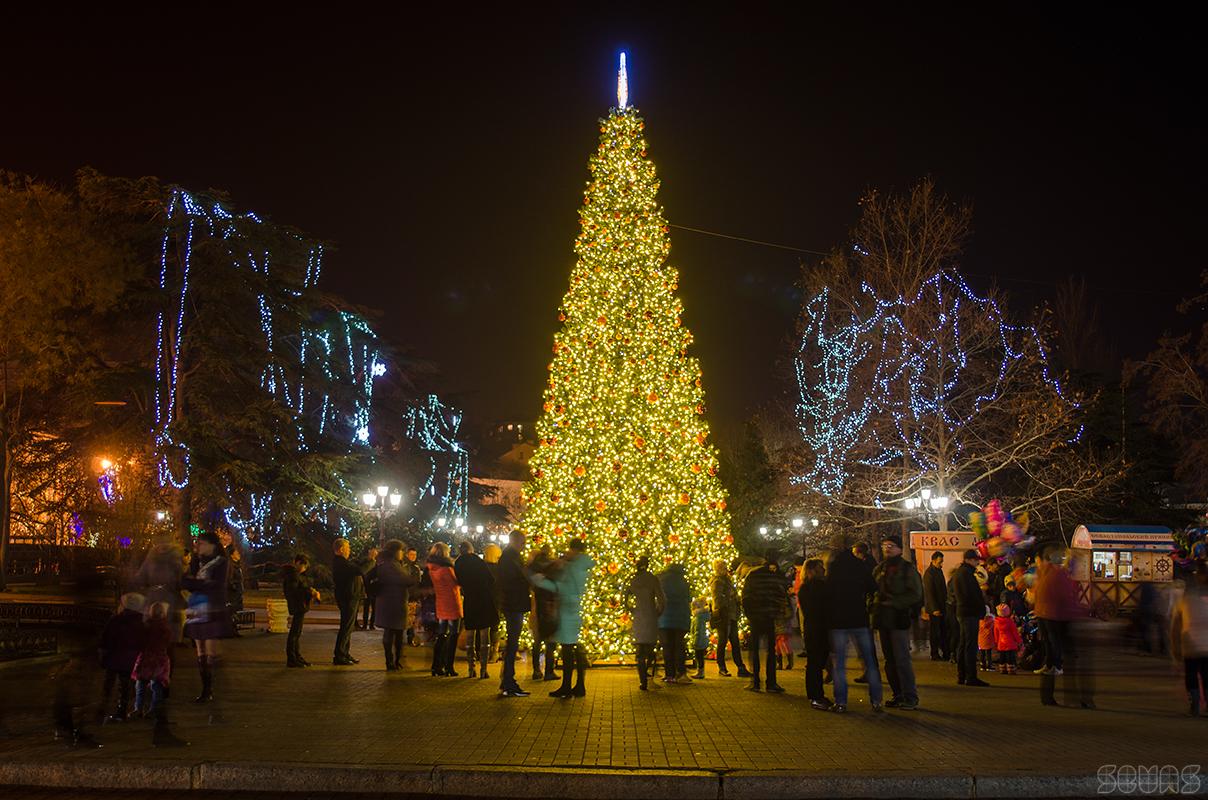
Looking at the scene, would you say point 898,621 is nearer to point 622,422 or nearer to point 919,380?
point 622,422

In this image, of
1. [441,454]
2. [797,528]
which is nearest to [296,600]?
[441,454]

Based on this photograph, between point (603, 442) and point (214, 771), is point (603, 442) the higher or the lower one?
the higher one

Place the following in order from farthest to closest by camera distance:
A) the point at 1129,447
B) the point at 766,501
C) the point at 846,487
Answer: the point at 766,501, the point at 1129,447, the point at 846,487

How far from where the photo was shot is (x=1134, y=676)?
15977mm

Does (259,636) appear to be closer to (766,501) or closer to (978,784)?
(978,784)

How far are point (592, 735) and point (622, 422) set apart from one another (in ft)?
26.0

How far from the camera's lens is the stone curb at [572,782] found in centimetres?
798

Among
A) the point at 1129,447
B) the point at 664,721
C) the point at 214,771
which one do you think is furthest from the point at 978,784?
the point at 1129,447

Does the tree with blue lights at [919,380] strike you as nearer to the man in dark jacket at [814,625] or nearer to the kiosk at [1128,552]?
the kiosk at [1128,552]

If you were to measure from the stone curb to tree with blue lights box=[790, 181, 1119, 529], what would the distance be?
22.8 m

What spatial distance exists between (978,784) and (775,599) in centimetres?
611

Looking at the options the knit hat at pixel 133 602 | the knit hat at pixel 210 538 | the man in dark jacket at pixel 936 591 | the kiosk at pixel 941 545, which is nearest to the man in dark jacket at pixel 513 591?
the knit hat at pixel 210 538

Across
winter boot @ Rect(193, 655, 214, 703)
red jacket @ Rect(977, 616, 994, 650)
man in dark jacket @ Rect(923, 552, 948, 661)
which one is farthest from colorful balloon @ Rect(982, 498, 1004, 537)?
winter boot @ Rect(193, 655, 214, 703)

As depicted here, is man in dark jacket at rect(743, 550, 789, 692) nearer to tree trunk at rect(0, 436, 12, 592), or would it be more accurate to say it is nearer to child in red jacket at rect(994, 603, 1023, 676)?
child in red jacket at rect(994, 603, 1023, 676)
